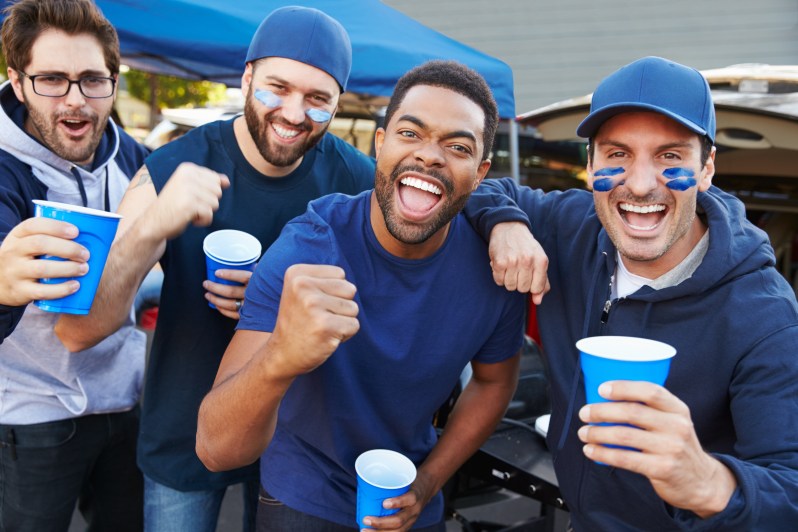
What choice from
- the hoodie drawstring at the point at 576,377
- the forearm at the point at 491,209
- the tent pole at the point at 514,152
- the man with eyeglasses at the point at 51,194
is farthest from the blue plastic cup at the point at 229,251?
the tent pole at the point at 514,152

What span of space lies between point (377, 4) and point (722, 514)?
235 inches

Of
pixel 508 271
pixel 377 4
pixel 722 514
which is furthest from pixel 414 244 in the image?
pixel 377 4

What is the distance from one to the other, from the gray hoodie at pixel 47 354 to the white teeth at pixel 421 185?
1411 mm

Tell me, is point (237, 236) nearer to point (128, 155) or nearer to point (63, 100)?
point (63, 100)

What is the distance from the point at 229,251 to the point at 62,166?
2.67 feet

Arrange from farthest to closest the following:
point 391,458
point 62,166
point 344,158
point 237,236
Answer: point 344,158, point 62,166, point 237,236, point 391,458

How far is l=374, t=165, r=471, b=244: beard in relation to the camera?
93.4 inches

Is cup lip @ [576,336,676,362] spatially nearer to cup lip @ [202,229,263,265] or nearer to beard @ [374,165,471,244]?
beard @ [374,165,471,244]

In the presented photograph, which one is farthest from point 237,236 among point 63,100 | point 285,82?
point 63,100

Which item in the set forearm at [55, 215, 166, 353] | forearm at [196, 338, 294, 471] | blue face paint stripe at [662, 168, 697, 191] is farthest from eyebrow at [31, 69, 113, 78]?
blue face paint stripe at [662, 168, 697, 191]

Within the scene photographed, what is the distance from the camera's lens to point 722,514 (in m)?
1.62

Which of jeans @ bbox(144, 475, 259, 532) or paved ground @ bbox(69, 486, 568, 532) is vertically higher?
jeans @ bbox(144, 475, 259, 532)

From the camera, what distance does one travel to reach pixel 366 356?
234cm

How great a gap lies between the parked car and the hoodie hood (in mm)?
3239
